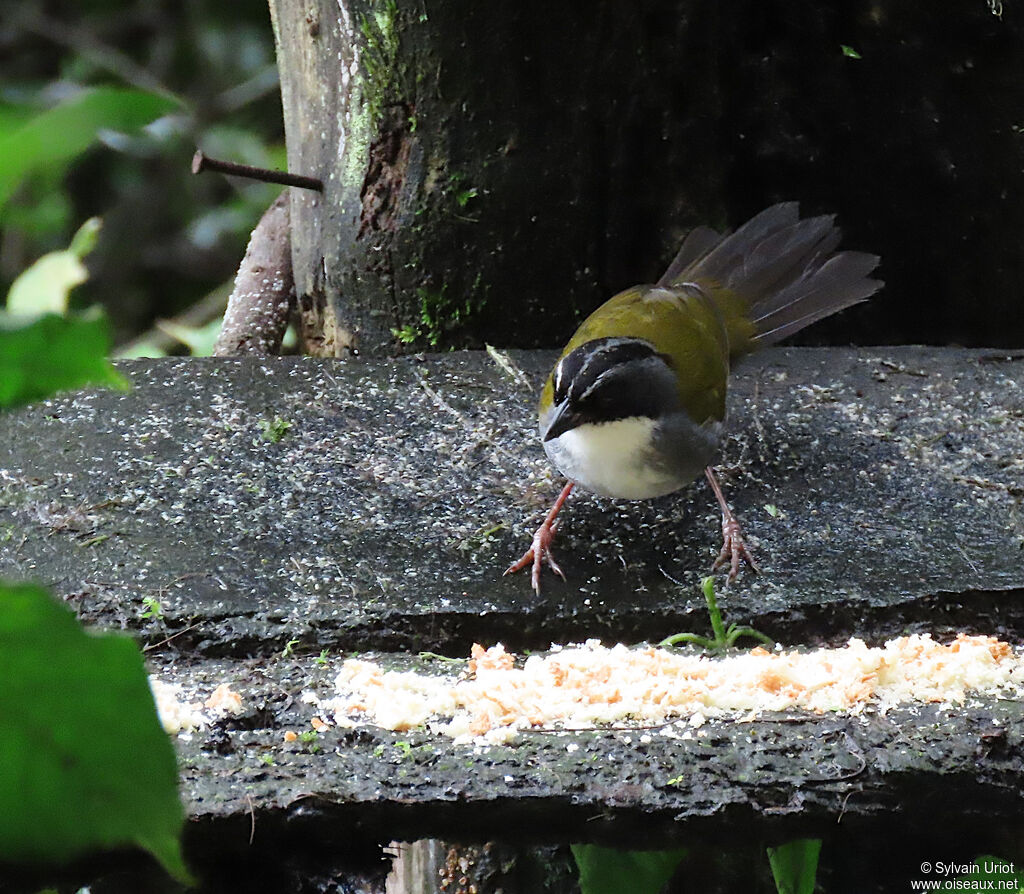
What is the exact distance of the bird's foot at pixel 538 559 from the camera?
257 cm

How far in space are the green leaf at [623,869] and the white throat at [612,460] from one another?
1.02 m

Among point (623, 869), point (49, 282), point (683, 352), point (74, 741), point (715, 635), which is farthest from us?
point (49, 282)

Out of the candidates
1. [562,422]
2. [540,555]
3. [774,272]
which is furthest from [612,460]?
[774,272]

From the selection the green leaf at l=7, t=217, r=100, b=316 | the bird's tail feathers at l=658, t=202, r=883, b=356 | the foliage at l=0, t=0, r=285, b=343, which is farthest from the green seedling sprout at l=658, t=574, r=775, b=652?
the foliage at l=0, t=0, r=285, b=343

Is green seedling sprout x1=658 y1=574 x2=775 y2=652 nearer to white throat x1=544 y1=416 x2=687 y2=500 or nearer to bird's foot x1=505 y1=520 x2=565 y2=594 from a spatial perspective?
bird's foot x1=505 y1=520 x2=565 y2=594

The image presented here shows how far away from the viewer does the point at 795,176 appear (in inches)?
139

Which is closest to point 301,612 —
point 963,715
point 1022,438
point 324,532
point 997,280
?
point 324,532

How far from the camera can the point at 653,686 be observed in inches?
83.3

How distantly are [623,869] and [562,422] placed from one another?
110cm

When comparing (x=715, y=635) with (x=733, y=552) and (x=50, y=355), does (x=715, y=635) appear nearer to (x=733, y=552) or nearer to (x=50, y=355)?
(x=733, y=552)

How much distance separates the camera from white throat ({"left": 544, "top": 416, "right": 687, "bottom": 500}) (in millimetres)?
2738

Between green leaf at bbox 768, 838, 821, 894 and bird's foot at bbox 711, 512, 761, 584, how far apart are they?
73 cm

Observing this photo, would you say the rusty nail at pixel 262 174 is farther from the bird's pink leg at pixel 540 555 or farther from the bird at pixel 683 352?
the bird's pink leg at pixel 540 555

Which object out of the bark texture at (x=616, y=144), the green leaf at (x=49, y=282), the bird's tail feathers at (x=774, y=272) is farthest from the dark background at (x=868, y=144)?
the green leaf at (x=49, y=282)
